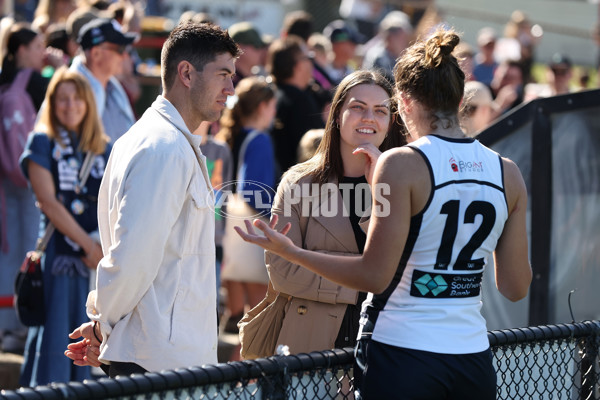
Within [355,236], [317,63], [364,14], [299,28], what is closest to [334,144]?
[355,236]

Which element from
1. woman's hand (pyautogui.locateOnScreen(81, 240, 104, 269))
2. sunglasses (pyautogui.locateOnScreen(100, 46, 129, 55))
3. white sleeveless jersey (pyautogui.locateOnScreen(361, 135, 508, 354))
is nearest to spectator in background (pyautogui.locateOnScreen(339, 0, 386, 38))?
sunglasses (pyautogui.locateOnScreen(100, 46, 129, 55))

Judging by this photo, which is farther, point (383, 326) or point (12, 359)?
point (12, 359)

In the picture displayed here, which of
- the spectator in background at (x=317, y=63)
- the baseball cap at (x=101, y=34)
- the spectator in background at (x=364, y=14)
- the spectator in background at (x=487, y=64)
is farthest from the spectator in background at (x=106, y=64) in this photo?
the spectator in background at (x=364, y=14)

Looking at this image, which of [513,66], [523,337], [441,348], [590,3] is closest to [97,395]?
[441,348]

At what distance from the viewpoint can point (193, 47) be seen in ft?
11.2

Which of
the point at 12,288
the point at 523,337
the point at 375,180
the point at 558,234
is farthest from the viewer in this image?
the point at 12,288

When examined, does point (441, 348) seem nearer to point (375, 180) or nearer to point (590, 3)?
point (375, 180)

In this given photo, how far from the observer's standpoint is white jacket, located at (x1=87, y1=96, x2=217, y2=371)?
307cm

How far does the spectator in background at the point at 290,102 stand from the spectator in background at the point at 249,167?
559mm

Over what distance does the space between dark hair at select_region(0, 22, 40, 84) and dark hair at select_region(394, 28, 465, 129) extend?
4.43 meters

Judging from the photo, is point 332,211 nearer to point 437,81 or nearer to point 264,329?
point 264,329

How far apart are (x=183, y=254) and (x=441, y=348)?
99 cm

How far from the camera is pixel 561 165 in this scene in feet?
20.1

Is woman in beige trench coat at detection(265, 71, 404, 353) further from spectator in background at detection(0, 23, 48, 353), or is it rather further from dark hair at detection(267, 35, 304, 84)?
dark hair at detection(267, 35, 304, 84)
